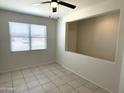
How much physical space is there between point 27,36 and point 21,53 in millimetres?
796

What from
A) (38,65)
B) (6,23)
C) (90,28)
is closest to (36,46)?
(38,65)

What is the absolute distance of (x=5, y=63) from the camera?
346 cm

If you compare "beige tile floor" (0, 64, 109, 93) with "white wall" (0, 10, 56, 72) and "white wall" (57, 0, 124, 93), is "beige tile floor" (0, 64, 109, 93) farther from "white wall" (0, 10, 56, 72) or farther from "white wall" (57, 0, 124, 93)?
"white wall" (0, 10, 56, 72)

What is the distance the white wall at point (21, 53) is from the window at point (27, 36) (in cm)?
18

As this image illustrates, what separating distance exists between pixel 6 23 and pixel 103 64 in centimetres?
374

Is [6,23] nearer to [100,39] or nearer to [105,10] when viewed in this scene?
[105,10]

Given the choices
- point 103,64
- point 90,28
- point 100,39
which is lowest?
point 103,64

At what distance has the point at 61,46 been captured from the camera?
14.2 feet

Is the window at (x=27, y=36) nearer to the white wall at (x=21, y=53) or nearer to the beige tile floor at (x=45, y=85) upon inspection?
the white wall at (x=21, y=53)

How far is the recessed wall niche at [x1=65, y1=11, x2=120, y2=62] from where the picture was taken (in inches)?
133

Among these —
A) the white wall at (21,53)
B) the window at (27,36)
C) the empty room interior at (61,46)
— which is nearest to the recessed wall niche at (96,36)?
the empty room interior at (61,46)

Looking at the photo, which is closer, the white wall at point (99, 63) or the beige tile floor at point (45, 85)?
the white wall at point (99, 63)

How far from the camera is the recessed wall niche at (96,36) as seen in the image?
337 cm

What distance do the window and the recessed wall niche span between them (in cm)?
127
